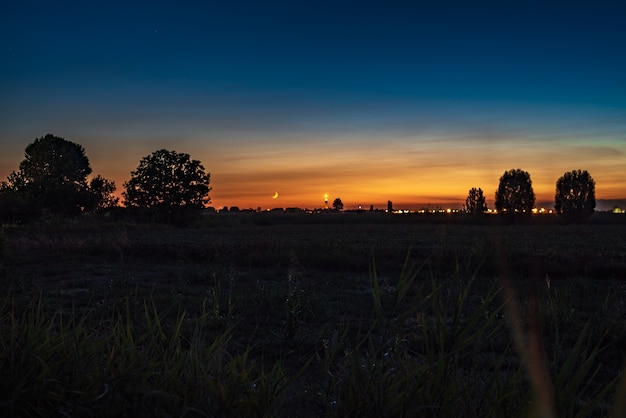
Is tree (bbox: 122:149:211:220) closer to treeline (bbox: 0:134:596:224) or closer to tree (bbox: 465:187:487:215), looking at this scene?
treeline (bbox: 0:134:596:224)

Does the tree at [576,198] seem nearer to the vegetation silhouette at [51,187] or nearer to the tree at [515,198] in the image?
the tree at [515,198]

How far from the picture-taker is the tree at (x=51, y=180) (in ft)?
160

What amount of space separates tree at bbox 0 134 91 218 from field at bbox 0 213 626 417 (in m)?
29.1

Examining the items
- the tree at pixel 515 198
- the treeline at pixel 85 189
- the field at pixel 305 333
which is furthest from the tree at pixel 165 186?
the tree at pixel 515 198

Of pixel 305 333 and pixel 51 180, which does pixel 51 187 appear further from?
pixel 305 333

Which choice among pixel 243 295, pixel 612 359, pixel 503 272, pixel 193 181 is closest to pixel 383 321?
pixel 612 359

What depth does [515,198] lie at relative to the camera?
6944 cm

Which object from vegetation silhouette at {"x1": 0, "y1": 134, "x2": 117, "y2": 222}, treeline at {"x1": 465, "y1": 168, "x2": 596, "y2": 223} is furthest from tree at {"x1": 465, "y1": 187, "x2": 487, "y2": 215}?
vegetation silhouette at {"x1": 0, "y1": 134, "x2": 117, "y2": 222}

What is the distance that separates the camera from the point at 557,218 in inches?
2889

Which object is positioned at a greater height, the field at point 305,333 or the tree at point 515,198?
the tree at point 515,198

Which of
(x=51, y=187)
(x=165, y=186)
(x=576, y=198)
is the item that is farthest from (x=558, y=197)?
(x=51, y=187)

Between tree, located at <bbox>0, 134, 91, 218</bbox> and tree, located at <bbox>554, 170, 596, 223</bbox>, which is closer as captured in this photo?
tree, located at <bbox>0, 134, 91, 218</bbox>

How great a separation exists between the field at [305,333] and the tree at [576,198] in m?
59.4

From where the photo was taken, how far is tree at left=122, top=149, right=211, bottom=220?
53000 mm
